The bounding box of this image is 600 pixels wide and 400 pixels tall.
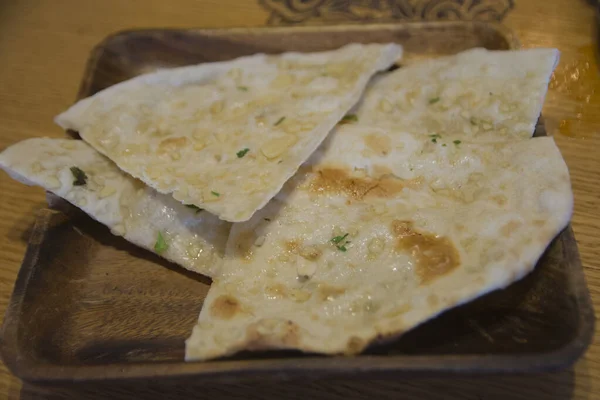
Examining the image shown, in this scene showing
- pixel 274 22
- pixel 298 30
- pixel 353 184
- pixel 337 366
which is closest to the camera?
pixel 337 366

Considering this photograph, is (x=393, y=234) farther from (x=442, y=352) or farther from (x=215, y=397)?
(x=215, y=397)

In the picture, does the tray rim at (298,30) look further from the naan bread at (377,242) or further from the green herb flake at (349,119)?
the naan bread at (377,242)

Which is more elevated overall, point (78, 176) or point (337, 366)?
point (337, 366)

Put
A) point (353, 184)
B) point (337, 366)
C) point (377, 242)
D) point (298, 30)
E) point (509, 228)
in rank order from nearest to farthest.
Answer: point (337, 366), point (509, 228), point (377, 242), point (353, 184), point (298, 30)

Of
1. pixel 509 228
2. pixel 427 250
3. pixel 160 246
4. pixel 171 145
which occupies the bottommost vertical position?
pixel 160 246

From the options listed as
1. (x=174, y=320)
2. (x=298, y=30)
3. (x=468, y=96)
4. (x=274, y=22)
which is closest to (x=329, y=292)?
(x=174, y=320)

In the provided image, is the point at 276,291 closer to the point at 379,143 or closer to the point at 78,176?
the point at 379,143
